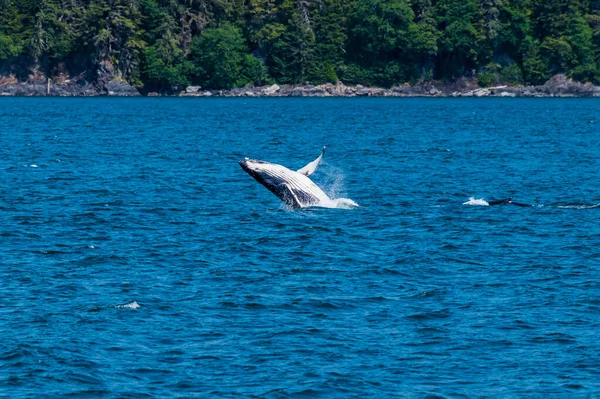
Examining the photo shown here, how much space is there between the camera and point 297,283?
2959cm

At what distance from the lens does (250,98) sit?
7815 inches

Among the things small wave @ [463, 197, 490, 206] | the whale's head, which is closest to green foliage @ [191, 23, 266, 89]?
small wave @ [463, 197, 490, 206]

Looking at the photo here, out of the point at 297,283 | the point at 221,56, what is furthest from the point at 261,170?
the point at 221,56

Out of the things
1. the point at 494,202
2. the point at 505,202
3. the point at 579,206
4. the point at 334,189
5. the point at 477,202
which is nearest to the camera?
the point at 579,206

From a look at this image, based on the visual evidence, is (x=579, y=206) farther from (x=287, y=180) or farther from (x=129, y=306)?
(x=129, y=306)

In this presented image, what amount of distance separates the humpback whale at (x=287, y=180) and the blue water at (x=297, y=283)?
0.81m

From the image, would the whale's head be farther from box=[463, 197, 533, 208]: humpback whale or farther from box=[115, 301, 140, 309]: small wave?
box=[115, 301, 140, 309]: small wave

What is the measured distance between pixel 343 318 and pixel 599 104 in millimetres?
156828

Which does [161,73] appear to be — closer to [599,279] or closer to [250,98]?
[250,98]

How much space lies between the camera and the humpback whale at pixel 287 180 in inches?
1481

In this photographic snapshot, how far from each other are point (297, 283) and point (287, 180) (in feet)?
32.1

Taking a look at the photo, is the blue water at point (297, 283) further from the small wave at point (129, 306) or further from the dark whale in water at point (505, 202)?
the dark whale in water at point (505, 202)

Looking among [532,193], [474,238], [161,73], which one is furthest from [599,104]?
[474,238]

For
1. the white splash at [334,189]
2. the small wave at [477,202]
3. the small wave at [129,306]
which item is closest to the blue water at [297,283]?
the small wave at [129,306]
